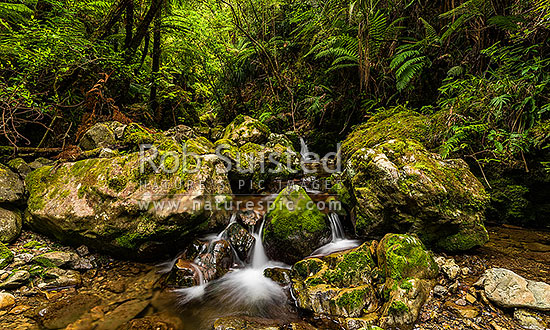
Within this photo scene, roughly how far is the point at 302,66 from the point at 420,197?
760 centimetres

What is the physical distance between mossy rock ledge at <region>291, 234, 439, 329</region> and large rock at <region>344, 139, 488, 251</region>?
48cm

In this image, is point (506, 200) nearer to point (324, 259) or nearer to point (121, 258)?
point (324, 259)

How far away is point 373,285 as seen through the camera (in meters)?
2.50

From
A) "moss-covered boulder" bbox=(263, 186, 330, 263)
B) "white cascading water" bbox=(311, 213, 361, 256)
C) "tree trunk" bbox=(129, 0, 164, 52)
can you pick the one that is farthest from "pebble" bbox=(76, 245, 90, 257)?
"tree trunk" bbox=(129, 0, 164, 52)

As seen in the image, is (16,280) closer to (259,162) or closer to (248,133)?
(259,162)

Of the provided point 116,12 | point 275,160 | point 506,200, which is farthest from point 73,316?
point 506,200

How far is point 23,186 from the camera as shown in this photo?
142 inches

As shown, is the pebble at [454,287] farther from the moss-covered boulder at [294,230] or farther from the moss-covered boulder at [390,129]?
the moss-covered boulder at [390,129]

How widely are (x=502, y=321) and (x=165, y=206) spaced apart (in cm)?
385

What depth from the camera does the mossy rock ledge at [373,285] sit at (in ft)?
6.99

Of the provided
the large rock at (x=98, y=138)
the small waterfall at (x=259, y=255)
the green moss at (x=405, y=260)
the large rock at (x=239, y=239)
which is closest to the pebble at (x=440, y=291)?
the green moss at (x=405, y=260)

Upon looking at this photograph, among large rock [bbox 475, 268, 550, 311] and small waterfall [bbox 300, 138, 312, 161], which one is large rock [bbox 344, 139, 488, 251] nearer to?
large rock [bbox 475, 268, 550, 311]

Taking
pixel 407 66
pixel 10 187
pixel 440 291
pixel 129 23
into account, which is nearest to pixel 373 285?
pixel 440 291

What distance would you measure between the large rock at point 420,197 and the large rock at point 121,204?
252 cm
